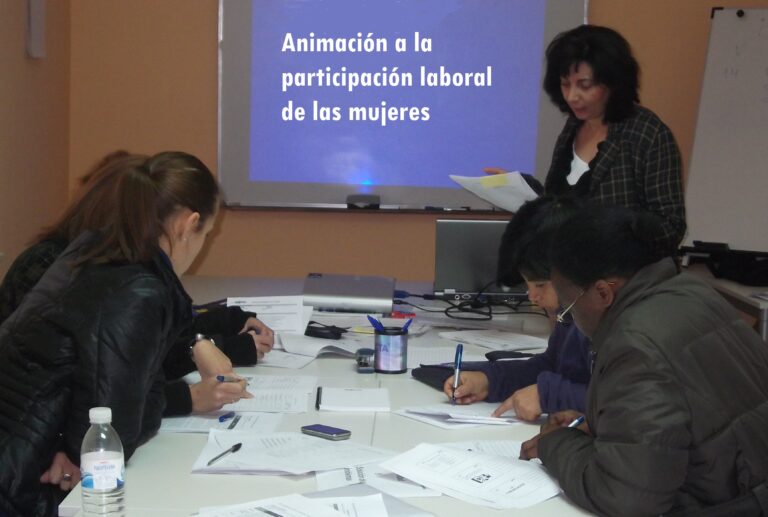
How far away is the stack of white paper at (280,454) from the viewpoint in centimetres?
163

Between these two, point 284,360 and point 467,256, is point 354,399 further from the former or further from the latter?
point 467,256

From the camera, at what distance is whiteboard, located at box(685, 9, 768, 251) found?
4352 mm

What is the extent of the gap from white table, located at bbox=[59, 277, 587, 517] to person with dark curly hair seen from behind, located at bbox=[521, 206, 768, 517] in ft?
0.40

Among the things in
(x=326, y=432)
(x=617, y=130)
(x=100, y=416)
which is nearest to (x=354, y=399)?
(x=326, y=432)

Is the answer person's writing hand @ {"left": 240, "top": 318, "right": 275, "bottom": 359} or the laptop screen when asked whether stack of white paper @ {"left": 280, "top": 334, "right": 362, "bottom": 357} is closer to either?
person's writing hand @ {"left": 240, "top": 318, "right": 275, "bottom": 359}

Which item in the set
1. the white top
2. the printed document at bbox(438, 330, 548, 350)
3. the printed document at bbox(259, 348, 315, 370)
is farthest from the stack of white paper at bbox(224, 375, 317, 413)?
the white top

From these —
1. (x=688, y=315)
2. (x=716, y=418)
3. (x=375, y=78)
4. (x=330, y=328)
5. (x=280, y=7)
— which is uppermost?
(x=280, y=7)


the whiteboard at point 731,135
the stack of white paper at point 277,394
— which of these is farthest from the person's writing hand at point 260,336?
the whiteboard at point 731,135

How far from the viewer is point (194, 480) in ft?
5.25

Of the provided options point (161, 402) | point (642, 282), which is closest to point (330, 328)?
point (161, 402)

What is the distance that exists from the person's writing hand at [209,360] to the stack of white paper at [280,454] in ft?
1.08

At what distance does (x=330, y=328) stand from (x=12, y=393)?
1.33 m

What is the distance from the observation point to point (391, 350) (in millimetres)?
2473

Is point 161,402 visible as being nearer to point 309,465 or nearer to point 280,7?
point 309,465
